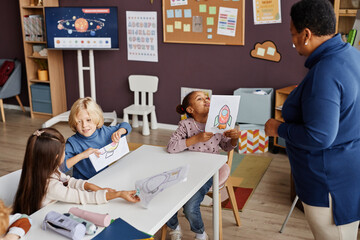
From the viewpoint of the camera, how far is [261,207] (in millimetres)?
3332

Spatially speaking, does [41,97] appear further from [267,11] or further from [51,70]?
[267,11]

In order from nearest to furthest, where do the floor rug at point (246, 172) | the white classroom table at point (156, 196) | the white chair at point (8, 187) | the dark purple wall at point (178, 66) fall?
the white classroom table at point (156, 196) → the white chair at point (8, 187) → the floor rug at point (246, 172) → the dark purple wall at point (178, 66)

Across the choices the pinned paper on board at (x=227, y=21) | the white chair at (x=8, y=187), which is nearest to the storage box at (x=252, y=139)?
the pinned paper on board at (x=227, y=21)

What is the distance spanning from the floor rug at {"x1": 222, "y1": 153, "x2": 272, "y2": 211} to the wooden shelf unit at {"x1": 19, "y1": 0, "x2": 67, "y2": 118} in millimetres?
2713

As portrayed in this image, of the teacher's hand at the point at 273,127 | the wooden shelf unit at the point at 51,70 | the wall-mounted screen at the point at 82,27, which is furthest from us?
the wooden shelf unit at the point at 51,70

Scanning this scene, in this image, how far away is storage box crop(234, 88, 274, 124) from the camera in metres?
4.49

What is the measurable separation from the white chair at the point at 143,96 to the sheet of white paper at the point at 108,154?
2.73 metres

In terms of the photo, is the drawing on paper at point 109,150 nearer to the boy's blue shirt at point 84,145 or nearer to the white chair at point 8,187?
the boy's blue shirt at point 84,145

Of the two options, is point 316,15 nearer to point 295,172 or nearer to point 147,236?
point 295,172

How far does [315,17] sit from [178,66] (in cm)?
361

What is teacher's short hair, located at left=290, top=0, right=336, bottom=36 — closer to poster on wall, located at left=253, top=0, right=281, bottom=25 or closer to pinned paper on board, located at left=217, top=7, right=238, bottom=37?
poster on wall, located at left=253, top=0, right=281, bottom=25

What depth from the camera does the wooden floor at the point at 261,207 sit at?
295 centimetres

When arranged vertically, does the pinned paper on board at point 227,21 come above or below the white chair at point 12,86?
above

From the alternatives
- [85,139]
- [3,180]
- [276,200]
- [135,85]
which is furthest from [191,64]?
[3,180]
